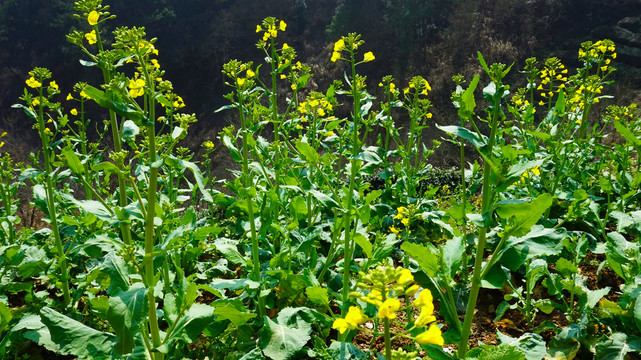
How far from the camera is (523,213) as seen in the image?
158 cm

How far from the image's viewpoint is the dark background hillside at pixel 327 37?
16547 mm

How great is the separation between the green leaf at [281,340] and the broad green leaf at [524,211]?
1148 mm

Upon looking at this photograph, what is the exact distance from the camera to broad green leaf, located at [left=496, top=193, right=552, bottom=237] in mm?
1519

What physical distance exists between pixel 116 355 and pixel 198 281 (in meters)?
1.30

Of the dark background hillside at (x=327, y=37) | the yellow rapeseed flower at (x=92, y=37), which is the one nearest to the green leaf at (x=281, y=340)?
the yellow rapeseed flower at (x=92, y=37)

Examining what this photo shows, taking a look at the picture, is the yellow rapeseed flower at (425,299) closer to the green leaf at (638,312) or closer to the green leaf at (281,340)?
the green leaf at (281,340)

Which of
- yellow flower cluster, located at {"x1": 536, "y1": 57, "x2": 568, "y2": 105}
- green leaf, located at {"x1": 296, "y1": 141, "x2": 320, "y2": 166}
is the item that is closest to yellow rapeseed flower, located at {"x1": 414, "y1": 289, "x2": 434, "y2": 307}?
green leaf, located at {"x1": 296, "y1": 141, "x2": 320, "y2": 166}

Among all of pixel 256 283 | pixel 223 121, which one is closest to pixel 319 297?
pixel 256 283

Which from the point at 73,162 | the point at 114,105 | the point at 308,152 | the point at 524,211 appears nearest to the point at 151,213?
the point at 114,105

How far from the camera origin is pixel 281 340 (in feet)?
6.63

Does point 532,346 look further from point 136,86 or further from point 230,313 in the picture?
point 136,86

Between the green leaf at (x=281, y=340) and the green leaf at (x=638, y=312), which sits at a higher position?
the green leaf at (x=638, y=312)

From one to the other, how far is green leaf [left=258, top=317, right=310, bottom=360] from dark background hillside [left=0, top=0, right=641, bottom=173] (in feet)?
38.2

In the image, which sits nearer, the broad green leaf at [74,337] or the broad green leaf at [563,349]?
the broad green leaf at [74,337]
